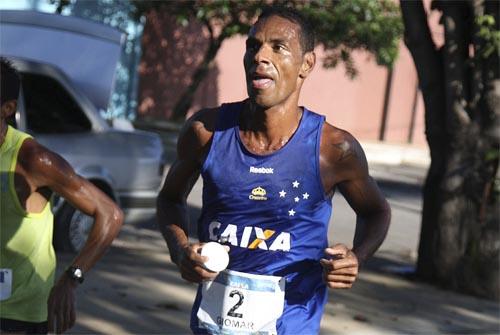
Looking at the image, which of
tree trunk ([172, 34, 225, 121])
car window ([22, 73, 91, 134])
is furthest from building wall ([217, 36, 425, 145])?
car window ([22, 73, 91, 134])

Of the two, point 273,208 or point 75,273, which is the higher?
point 273,208

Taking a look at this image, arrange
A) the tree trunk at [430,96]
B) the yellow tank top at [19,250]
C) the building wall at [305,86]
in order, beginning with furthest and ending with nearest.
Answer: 1. the building wall at [305,86]
2. the tree trunk at [430,96]
3. the yellow tank top at [19,250]

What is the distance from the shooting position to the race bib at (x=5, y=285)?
3.58 m

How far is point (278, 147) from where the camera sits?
133 inches

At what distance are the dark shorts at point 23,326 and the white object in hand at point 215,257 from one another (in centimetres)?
85

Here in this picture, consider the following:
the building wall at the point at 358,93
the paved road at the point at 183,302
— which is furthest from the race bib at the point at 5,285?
the building wall at the point at 358,93

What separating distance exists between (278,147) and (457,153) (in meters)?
5.50

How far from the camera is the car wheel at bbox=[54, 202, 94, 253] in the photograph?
8.32 meters

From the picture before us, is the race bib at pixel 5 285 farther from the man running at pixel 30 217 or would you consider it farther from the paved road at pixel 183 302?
the paved road at pixel 183 302

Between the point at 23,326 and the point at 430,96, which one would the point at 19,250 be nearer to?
the point at 23,326

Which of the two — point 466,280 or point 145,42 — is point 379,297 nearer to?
point 466,280

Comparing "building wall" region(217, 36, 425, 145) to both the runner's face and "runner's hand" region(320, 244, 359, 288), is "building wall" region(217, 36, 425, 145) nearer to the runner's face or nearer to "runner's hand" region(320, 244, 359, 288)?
the runner's face

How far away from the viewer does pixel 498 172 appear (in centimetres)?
841

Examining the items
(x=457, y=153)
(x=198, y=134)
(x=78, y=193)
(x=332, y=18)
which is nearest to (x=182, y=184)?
(x=198, y=134)
